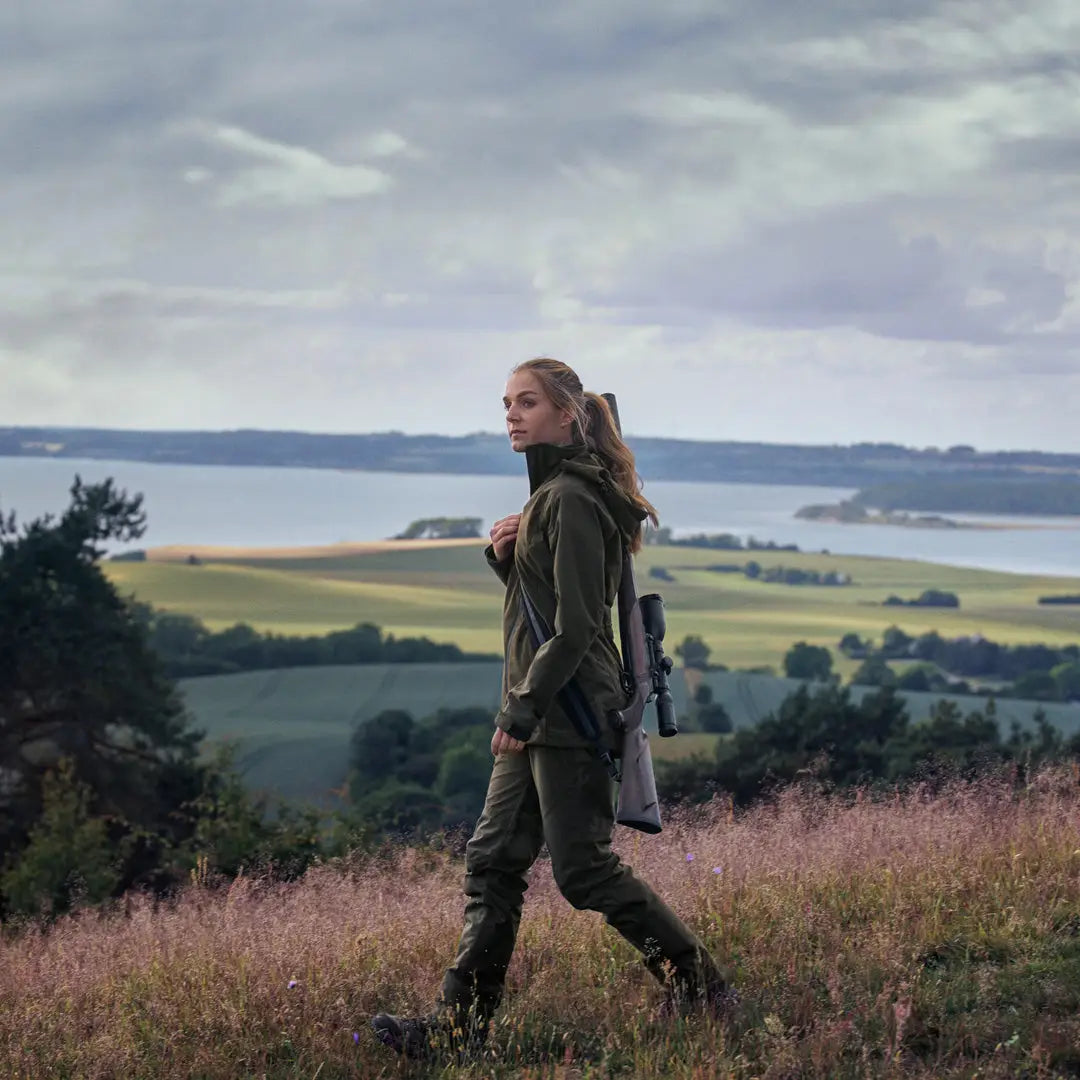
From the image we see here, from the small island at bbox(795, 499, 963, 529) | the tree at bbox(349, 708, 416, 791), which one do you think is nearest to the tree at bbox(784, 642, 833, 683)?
the tree at bbox(349, 708, 416, 791)

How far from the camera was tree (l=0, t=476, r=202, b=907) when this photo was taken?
32.2m

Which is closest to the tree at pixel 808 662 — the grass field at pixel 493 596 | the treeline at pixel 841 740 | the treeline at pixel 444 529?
the grass field at pixel 493 596

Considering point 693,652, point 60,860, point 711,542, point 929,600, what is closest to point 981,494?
point 929,600

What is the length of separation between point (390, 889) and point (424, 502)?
391ft

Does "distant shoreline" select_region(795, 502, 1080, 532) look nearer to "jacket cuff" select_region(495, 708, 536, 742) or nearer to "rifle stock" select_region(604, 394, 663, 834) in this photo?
"rifle stock" select_region(604, 394, 663, 834)

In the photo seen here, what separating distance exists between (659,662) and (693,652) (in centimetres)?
7682

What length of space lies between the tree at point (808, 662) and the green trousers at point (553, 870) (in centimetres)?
7224

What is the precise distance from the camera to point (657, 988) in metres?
4.18

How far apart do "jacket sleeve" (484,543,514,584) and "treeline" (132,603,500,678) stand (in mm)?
69841

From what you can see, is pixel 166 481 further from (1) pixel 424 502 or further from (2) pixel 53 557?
(2) pixel 53 557

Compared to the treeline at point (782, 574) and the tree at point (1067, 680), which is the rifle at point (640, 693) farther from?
the treeline at point (782, 574)

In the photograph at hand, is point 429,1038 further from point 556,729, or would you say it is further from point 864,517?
point 864,517

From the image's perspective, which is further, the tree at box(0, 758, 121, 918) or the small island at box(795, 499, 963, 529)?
the small island at box(795, 499, 963, 529)

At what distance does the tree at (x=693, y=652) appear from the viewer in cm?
7750
